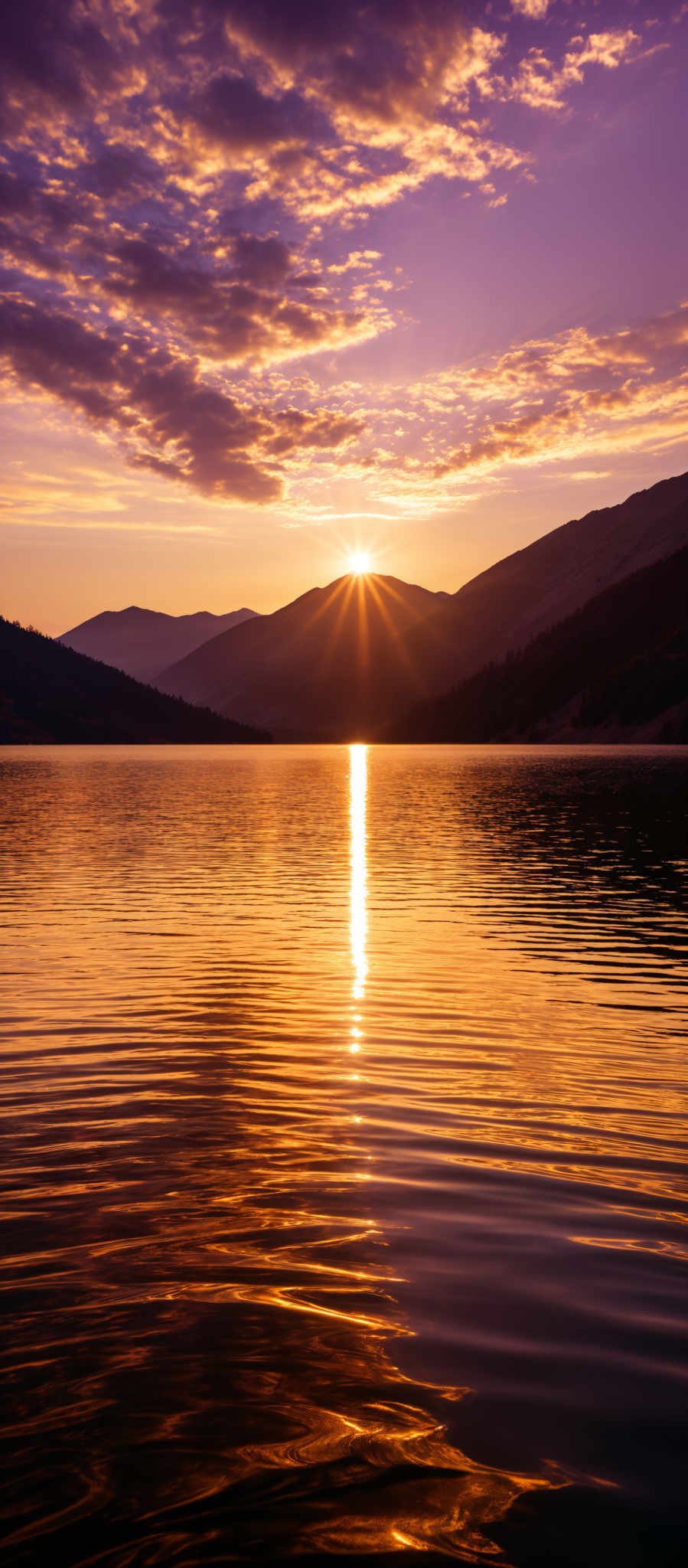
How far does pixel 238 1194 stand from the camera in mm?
10273

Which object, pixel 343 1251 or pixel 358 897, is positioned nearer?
pixel 343 1251

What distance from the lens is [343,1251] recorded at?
8.99 m

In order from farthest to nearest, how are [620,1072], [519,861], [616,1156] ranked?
[519,861] → [620,1072] → [616,1156]

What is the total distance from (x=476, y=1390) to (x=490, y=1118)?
624 centimetres

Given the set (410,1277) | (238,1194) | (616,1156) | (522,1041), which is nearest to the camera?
(410,1277)

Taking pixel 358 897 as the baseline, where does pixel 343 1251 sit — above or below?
below

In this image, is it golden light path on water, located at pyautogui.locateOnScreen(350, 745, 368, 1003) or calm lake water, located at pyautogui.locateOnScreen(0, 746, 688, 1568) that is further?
golden light path on water, located at pyautogui.locateOnScreen(350, 745, 368, 1003)

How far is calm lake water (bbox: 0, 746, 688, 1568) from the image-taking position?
571 centimetres

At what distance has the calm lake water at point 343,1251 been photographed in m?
5.71

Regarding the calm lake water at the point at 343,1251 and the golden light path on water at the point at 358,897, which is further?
the golden light path on water at the point at 358,897

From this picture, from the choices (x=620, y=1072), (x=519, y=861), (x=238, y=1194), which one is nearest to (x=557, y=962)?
(x=620, y=1072)

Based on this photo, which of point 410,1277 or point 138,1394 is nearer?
point 138,1394

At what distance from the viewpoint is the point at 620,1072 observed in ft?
49.8

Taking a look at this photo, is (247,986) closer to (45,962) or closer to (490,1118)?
A: (45,962)
